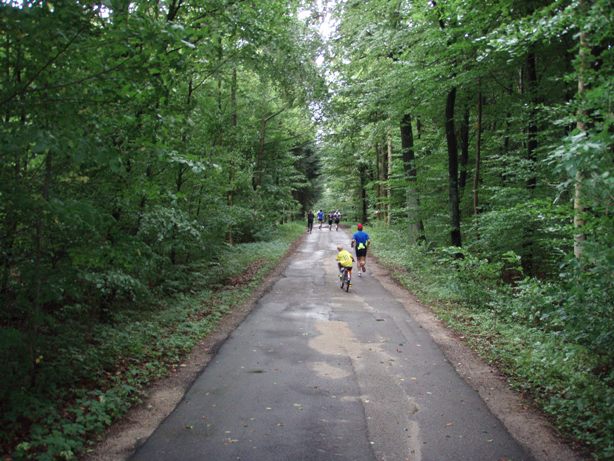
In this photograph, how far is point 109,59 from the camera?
459 cm

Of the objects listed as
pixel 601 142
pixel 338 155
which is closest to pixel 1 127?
pixel 601 142

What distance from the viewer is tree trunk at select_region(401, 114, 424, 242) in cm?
1895

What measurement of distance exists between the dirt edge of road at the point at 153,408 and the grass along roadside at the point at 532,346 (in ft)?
15.4

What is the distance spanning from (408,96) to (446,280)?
5904 millimetres

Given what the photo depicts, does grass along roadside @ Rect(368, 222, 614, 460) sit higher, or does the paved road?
grass along roadside @ Rect(368, 222, 614, 460)

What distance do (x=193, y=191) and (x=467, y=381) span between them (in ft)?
30.6

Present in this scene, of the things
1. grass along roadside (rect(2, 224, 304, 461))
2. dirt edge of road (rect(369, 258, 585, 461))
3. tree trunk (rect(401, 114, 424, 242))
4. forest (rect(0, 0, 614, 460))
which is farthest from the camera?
tree trunk (rect(401, 114, 424, 242))

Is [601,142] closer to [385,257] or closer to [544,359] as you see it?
[544,359]

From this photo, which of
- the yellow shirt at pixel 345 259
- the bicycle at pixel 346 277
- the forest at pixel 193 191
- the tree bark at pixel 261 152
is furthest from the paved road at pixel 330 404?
the tree bark at pixel 261 152

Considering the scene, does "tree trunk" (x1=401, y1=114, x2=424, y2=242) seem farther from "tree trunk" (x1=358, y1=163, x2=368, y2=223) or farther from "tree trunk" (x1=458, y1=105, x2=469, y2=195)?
"tree trunk" (x1=358, y1=163, x2=368, y2=223)

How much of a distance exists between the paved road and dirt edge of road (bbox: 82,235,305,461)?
0.45 feet

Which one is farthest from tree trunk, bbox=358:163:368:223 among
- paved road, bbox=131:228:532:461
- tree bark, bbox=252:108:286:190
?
paved road, bbox=131:228:532:461

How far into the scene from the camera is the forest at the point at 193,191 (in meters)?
4.27

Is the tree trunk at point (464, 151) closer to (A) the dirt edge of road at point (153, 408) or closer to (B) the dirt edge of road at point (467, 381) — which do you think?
(B) the dirt edge of road at point (467, 381)
